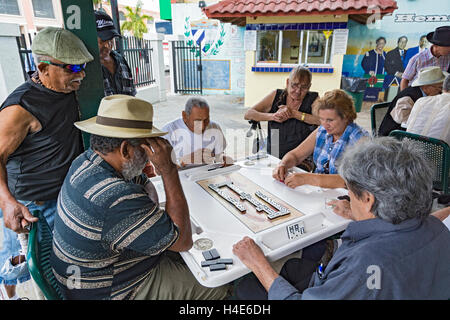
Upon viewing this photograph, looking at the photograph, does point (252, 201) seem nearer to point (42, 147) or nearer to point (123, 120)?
point (123, 120)

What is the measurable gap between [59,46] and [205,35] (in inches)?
396

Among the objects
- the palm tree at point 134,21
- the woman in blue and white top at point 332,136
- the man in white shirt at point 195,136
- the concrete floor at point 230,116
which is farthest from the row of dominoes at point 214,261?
the palm tree at point 134,21

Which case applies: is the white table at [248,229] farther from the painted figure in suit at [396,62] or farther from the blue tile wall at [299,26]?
the painted figure in suit at [396,62]

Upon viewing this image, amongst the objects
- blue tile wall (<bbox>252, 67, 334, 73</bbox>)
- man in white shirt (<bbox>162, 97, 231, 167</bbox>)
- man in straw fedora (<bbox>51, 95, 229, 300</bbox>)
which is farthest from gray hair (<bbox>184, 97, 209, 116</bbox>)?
blue tile wall (<bbox>252, 67, 334, 73</bbox>)

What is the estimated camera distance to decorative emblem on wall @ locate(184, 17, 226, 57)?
1080 cm

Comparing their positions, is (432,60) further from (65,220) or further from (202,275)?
(65,220)

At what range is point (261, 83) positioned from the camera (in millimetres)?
8945

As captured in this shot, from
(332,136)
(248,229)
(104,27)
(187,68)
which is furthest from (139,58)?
(248,229)

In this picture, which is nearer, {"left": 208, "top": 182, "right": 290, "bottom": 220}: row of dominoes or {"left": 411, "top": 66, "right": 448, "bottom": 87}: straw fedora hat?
{"left": 208, "top": 182, "right": 290, "bottom": 220}: row of dominoes

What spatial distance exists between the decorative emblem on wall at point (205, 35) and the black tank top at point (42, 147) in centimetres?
951

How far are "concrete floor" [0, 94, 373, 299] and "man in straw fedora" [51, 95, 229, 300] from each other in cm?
335

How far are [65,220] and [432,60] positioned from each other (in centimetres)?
519

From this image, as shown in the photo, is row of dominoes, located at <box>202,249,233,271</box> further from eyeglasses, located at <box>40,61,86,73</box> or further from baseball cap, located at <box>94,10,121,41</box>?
baseball cap, located at <box>94,10,121,41</box>
